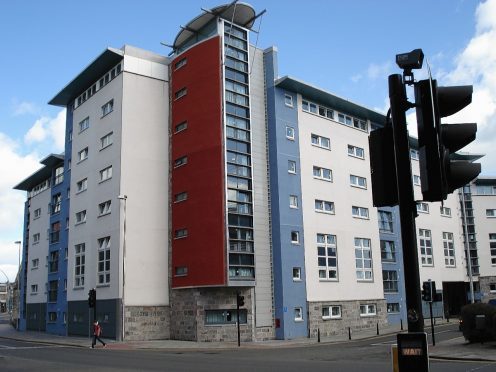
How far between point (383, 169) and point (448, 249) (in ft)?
184

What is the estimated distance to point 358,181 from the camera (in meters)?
46.4

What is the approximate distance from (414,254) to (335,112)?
4311cm

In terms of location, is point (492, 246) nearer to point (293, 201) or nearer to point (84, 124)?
point (293, 201)

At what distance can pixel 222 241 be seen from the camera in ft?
114

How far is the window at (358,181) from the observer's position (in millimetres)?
45759

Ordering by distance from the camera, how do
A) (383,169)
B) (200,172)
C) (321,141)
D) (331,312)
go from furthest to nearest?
1. (321,141)
2. (331,312)
3. (200,172)
4. (383,169)

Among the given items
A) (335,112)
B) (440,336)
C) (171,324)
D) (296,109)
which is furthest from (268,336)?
(335,112)

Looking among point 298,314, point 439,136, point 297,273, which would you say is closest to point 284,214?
point 297,273

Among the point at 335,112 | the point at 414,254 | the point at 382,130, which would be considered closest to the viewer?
the point at 414,254

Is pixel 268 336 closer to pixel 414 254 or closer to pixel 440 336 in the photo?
pixel 440 336

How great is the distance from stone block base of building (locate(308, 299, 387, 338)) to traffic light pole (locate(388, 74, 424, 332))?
34252 millimetres

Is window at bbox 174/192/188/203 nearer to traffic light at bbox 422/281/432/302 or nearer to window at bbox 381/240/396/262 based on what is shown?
traffic light at bbox 422/281/432/302

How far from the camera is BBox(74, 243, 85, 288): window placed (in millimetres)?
43278

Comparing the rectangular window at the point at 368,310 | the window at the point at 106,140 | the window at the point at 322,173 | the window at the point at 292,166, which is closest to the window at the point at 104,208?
the window at the point at 106,140
